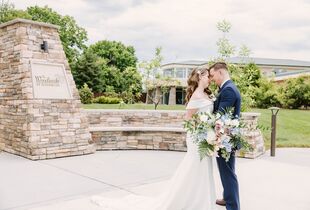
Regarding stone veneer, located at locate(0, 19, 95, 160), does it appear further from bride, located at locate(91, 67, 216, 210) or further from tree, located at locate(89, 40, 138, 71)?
tree, located at locate(89, 40, 138, 71)

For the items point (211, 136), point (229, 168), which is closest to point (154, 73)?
point (229, 168)

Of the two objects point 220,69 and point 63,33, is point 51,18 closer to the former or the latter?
point 63,33

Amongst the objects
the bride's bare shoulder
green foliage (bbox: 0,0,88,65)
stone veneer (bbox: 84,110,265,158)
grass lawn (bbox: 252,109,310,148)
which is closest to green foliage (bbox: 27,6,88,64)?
green foliage (bbox: 0,0,88,65)

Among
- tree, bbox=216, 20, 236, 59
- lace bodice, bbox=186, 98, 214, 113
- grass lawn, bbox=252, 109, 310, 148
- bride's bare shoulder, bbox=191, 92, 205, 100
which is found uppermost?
tree, bbox=216, 20, 236, 59

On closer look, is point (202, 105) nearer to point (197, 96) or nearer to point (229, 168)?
point (197, 96)

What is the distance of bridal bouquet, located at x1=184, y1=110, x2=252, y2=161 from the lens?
13.7 feet

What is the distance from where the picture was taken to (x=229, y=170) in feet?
14.7

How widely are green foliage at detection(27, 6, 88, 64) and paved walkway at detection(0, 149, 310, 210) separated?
29.1 meters

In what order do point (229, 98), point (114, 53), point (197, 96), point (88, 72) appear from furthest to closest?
point (114, 53)
point (88, 72)
point (197, 96)
point (229, 98)

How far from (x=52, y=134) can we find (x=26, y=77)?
1519 mm

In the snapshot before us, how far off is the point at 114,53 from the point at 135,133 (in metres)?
37.7

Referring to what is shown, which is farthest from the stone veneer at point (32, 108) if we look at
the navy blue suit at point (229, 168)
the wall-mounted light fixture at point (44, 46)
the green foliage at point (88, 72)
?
the green foliage at point (88, 72)

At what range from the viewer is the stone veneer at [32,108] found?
833 centimetres

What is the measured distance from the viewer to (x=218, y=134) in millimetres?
4199
